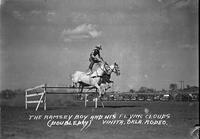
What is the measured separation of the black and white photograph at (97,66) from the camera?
492 cm

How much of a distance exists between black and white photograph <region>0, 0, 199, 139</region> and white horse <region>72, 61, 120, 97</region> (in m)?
0.01

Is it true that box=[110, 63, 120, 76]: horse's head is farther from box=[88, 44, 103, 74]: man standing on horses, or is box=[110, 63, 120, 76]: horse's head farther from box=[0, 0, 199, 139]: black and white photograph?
box=[88, 44, 103, 74]: man standing on horses

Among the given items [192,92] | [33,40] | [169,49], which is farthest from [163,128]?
[33,40]

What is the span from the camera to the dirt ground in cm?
483

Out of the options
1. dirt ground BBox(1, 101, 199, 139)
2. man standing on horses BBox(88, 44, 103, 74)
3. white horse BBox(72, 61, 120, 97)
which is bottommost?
dirt ground BBox(1, 101, 199, 139)

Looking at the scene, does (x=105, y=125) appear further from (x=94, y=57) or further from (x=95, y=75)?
(x=94, y=57)

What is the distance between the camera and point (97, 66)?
5.02 metres

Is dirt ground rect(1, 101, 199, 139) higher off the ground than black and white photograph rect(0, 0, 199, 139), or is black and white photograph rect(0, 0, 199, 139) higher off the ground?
black and white photograph rect(0, 0, 199, 139)

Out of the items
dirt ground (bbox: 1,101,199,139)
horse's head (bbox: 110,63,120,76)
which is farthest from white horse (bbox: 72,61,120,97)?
dirt ground (bbox: 1,101,199,139)

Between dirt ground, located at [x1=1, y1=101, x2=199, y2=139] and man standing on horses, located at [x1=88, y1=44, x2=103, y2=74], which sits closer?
dirt ground, located at [x1=1, y1=101, x2=199, y2=139]

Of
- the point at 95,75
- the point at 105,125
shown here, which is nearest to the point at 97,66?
the point at 95,75

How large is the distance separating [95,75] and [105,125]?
572 mm

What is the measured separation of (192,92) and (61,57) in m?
1.60

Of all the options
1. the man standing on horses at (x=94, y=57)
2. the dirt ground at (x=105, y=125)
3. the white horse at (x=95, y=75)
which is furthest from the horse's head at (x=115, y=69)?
the dirt ground at (x=105, y=125)
